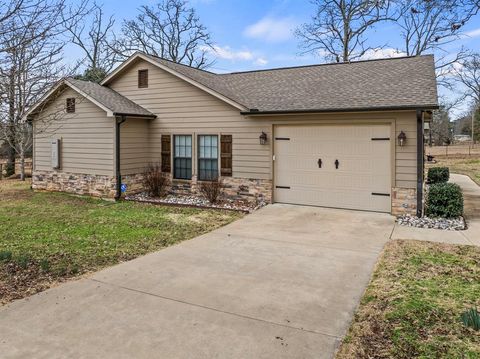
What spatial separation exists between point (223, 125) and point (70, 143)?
523cm

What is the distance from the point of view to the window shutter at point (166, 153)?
12.1 meters

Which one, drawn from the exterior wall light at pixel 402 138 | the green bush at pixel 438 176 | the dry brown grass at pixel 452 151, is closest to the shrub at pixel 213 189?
the exterior wall light at pixel 402 138

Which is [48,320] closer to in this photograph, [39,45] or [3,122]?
[3,122]

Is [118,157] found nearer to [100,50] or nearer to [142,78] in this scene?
[142,78]

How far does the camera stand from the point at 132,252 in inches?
243

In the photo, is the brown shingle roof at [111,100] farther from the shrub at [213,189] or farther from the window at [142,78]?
the shrub at [213,189]

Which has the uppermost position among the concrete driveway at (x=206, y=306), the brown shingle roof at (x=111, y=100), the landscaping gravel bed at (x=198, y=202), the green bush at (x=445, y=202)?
the brown shingle roof at (x=111, y=100)

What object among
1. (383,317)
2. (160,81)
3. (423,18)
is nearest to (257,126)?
(160,81)

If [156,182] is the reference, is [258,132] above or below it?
above

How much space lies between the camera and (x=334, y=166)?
385 inches

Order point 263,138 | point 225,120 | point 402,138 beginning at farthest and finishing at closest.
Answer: point 225,120, point 263,138, point 402,138

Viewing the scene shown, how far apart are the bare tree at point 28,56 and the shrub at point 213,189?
570 centimetres

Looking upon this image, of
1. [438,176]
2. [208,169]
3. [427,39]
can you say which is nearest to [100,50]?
[208,169]

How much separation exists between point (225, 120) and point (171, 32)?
20640mm
